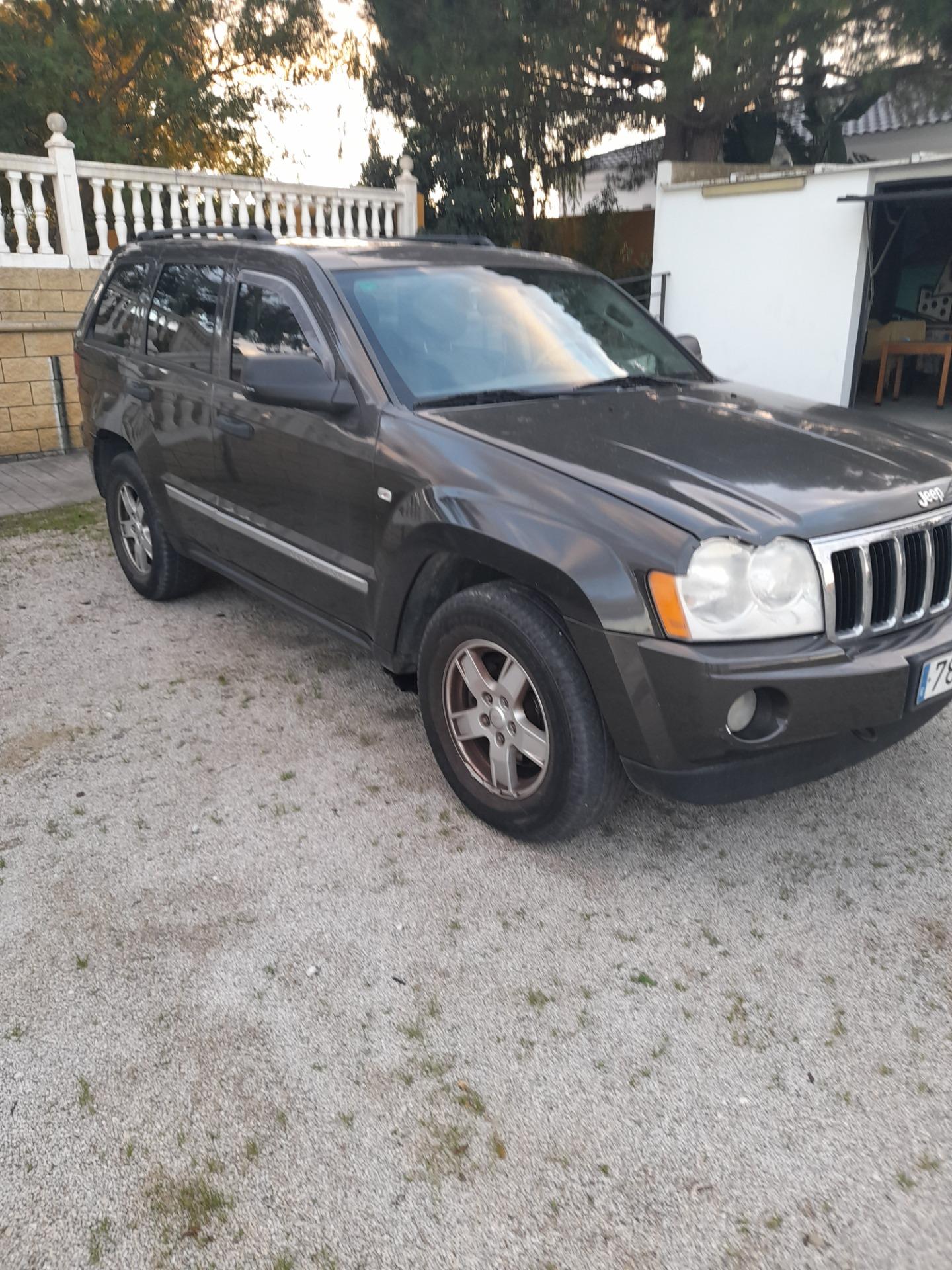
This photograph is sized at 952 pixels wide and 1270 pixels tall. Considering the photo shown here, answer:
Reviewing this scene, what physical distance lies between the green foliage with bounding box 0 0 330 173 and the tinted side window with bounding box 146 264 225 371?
812 cm

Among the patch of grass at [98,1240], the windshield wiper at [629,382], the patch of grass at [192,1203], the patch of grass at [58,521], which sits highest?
the windshield wiper at [629,382]

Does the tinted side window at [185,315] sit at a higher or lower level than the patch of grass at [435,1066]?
higher

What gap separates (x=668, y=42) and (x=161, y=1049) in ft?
38.2

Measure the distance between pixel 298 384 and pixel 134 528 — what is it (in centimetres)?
230

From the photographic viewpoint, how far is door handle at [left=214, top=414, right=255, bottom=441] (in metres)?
3.96

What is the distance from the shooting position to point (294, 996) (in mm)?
2559

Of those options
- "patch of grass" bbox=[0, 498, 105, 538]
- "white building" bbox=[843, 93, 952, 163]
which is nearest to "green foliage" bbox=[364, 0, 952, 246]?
"white building" bbox=[843, 93, 952, 163]

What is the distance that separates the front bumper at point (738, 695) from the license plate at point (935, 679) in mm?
26

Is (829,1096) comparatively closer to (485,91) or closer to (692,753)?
(692,753)

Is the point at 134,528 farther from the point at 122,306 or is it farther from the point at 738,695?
the point at 738,695

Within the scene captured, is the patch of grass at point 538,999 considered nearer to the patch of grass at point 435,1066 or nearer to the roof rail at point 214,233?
the patch of grass at point 435,1066

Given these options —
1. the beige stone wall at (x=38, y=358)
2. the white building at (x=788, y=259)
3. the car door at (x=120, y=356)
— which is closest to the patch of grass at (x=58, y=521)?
the car door at (x=120, y=356)

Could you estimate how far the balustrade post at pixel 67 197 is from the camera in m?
9.12

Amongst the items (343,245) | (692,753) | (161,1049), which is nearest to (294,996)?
(161,1049)
